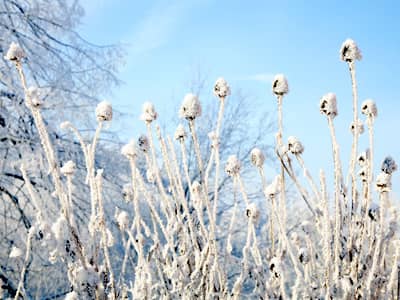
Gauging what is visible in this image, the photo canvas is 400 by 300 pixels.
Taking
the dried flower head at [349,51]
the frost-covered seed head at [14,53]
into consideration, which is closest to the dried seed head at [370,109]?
the dried flower head at [349,51]

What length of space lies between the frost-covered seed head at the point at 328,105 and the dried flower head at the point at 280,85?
0.08 meters

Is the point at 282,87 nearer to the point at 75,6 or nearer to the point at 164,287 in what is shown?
the point at 164,287

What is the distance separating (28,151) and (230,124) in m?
6.91

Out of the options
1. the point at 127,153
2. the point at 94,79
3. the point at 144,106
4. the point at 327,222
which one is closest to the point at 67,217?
the point at 127,153

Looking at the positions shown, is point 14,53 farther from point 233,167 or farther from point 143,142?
point 233,167

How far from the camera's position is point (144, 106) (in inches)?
47.6

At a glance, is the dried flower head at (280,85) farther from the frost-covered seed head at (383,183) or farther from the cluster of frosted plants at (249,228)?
the frost-covered seed head at (383,183)

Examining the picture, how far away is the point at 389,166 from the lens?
3.97 feet

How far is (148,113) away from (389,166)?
0.58 m

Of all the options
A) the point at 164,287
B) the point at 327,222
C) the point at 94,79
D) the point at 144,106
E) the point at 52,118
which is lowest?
the point at 164,287

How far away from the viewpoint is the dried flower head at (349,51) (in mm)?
1104

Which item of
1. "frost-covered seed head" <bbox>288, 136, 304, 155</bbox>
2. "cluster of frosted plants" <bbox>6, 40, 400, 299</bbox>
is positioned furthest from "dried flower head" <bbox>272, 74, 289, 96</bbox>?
"frost-covered seed head" <bbox>288, 136, 304, 155</bbox>

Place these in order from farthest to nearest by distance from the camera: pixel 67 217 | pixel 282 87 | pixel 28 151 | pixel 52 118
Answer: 1. pixel 52 118
2. pixel 28 151
3. pixel 282 87
4. pixel 67 217

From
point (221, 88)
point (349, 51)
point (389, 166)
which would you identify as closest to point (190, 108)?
point (221, 88)
